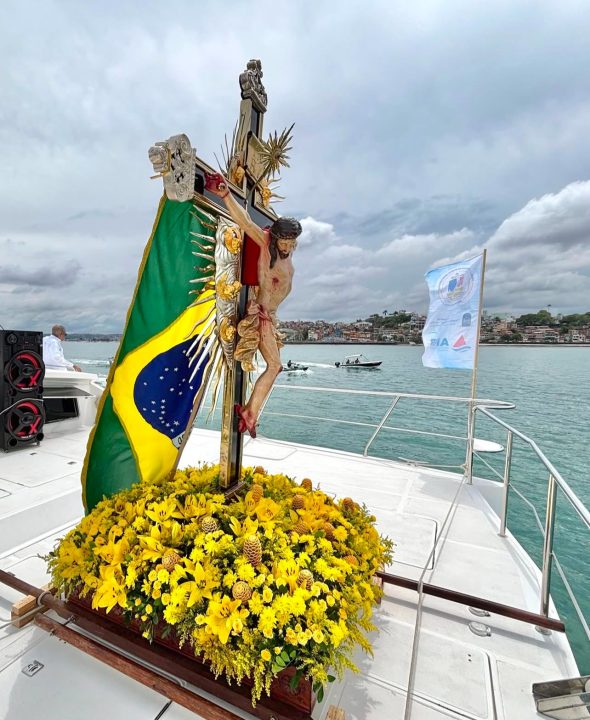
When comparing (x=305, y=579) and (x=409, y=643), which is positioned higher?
(x=305, y=579)

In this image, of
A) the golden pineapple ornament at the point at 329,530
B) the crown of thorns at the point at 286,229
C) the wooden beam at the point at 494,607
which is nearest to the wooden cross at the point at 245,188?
the crown of thorns at the point at 286,229

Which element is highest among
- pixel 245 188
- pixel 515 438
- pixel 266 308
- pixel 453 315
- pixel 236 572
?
pixel 245 188

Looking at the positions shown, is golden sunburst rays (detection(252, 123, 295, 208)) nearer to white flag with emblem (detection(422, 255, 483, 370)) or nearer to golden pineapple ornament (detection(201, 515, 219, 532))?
golden pineapple ornament (detection(201, 515, 219, 532))

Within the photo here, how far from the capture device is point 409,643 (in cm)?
163

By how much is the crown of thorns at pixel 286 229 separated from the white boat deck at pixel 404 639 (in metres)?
1.76

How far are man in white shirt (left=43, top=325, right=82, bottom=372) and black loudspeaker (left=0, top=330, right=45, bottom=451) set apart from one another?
1.09 m

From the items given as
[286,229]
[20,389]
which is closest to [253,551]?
[286,229]

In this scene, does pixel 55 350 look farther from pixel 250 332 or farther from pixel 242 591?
pixel 242 591

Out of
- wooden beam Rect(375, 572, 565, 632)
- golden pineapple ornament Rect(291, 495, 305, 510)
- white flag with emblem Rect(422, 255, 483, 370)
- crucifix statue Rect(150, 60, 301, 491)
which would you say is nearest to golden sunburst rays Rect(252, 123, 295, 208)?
crucifix statue Rect(150, 60, 301, 491)

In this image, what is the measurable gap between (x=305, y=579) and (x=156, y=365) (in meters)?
1.04

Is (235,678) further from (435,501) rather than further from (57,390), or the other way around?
(57,390)

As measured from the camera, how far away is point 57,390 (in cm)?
511

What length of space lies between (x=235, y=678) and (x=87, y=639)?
0.63m

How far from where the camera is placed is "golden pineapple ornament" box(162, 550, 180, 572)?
53.8 inches
